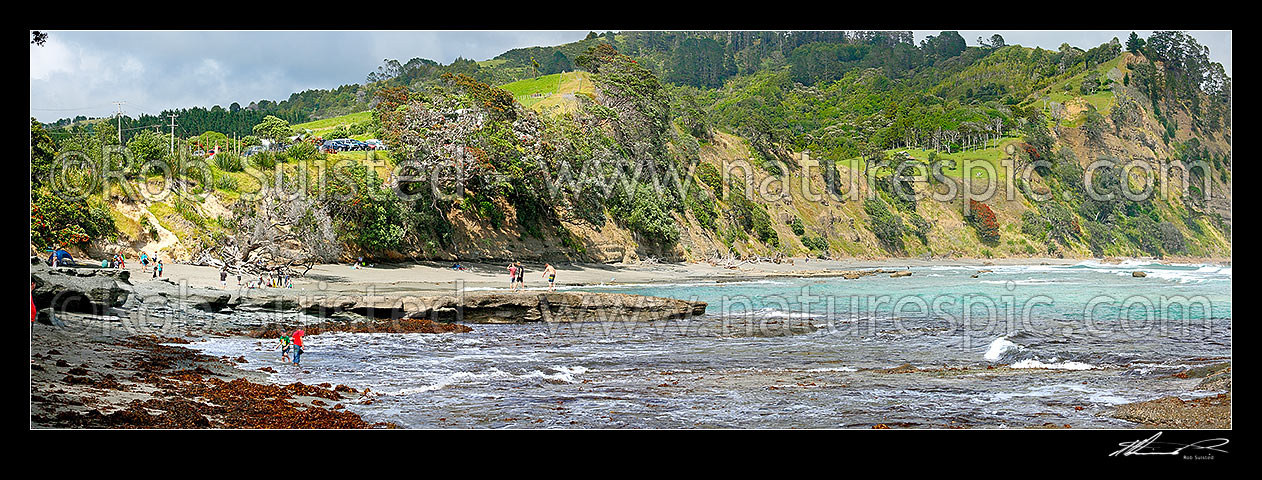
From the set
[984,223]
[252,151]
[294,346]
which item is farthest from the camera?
[984,223]

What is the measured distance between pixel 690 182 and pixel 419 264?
35.8 metres

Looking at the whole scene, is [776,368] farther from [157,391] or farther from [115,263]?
[115,263]

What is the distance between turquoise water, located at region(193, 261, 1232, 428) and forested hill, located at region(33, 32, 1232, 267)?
5.41m

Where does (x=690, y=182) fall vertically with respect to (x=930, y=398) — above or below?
above

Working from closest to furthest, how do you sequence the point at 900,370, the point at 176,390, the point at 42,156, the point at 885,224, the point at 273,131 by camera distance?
the point at 176,390
the point at 900,370
the point at 42,156
the point at 273,131
the point at 885,224

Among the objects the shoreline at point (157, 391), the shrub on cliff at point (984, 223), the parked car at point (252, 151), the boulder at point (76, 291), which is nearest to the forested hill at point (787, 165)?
the shrub on cliff at point (984, 223)

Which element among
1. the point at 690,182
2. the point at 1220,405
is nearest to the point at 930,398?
the point at 1220,405

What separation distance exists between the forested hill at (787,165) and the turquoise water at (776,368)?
5411 mm

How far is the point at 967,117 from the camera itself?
140 meters

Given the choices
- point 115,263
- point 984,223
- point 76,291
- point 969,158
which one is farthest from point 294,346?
point 969,158

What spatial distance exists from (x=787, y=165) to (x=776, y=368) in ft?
272

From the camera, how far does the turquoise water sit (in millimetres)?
12531

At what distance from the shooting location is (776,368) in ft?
56.0

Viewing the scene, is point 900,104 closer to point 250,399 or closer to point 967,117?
point 967,117
